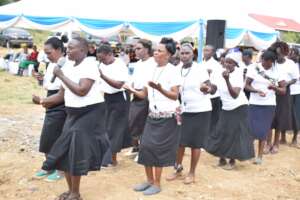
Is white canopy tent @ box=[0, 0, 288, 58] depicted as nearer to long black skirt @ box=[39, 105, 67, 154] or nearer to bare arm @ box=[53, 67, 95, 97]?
long black skirt @ box=[39, 105, 67, 154]

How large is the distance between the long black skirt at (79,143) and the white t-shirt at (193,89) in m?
1.20

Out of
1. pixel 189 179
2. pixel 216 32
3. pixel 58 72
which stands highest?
pixel 216 32

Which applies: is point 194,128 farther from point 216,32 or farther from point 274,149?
point 216,32

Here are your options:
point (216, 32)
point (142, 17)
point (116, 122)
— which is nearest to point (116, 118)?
point (116, 122)

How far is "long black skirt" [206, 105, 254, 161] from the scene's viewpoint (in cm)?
639

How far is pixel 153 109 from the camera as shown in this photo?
16.6 ft

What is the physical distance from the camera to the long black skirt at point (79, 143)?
4.55 m

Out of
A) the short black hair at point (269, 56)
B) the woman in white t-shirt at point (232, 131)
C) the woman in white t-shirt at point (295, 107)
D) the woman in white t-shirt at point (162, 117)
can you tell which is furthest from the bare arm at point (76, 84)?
the woman in white t-shirt at point (295, 107)

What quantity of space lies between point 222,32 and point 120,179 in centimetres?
429

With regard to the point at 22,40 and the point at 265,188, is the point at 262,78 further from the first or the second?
the point at 22,40

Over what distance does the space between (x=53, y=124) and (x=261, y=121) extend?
3.25 m

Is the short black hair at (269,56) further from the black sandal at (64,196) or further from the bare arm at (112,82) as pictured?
the black sandal at (64,196)

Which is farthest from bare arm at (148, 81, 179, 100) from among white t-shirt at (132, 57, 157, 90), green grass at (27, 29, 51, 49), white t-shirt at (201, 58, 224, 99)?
green grass at (27, 29, 51, 49)

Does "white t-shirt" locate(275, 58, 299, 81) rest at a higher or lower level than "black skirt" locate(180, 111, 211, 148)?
higher
